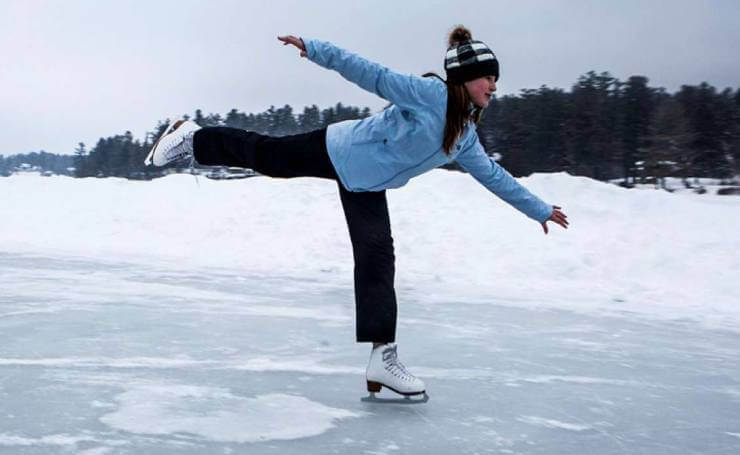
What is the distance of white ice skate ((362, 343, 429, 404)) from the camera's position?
281cm

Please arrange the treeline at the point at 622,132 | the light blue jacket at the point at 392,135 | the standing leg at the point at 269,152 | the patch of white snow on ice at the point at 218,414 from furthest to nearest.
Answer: the treeline at the point at 622,132, the standing leg at the point at 269,152, the light blue jacket at the point at 392,135, the patch of white snow on ice at the point at 218,414

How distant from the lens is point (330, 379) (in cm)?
316

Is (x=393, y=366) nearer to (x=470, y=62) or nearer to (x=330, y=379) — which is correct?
(x=330, y=379)

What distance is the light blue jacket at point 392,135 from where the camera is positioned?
269 centimetres

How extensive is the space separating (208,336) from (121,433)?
70.5 inches

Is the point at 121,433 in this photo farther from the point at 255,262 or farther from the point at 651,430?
the point at 255,262

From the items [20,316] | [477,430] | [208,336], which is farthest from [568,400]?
[20,316]

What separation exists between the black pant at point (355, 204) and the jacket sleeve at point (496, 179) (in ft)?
1.29

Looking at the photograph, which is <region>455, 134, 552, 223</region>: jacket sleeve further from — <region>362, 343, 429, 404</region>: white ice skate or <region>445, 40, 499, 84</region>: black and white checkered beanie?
<region>362, 343, 429, 404</region>: white ice skate

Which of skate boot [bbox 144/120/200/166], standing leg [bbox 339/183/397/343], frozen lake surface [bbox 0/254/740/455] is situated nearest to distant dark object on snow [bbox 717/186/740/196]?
frozen lake surface [bbox 0/254/740/455]

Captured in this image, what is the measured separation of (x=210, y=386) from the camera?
9.58ft

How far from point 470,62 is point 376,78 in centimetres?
35

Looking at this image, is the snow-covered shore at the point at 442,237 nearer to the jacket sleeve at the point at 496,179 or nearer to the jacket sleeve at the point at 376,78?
the jacket sleeve at the point at 496,179

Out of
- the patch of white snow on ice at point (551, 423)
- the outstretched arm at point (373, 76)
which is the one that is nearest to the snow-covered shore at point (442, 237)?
the patch of white snow on ice at point (551, 423)
